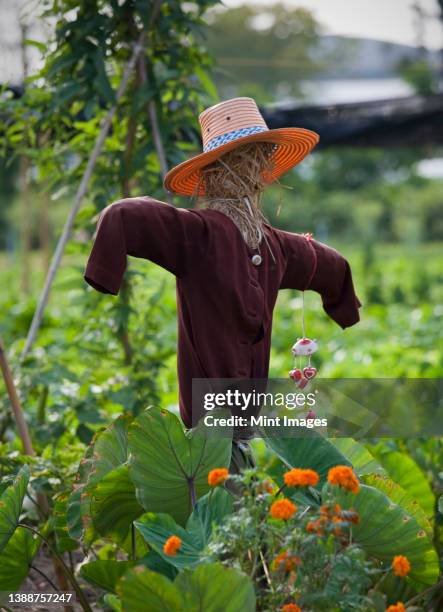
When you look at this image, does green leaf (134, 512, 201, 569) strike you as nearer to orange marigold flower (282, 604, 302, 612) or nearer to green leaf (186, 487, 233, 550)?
green leaf (186, 487, 233, 550)

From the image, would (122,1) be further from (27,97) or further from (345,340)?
(345,340)

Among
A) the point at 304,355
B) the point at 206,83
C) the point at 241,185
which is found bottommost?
the point at 304,355

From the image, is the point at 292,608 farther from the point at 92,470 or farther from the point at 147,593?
the point at 92,470

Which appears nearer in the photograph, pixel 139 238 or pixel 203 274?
pixel 139 238

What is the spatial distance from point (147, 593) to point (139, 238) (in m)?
0.74

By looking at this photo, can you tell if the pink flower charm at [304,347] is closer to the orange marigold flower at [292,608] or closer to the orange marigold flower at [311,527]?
the orange marigold flower at [311,527]

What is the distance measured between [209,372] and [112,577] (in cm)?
50

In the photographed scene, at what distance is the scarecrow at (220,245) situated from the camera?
195 cm

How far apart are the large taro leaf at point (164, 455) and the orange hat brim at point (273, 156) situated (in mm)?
577

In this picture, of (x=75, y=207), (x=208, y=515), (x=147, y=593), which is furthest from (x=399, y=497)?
(x=75, y=207)

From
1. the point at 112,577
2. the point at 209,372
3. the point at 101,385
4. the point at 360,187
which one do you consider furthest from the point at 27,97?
the point at 360,187

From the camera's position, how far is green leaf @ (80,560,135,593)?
1939 mm

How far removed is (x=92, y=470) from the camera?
2090 millimetres
